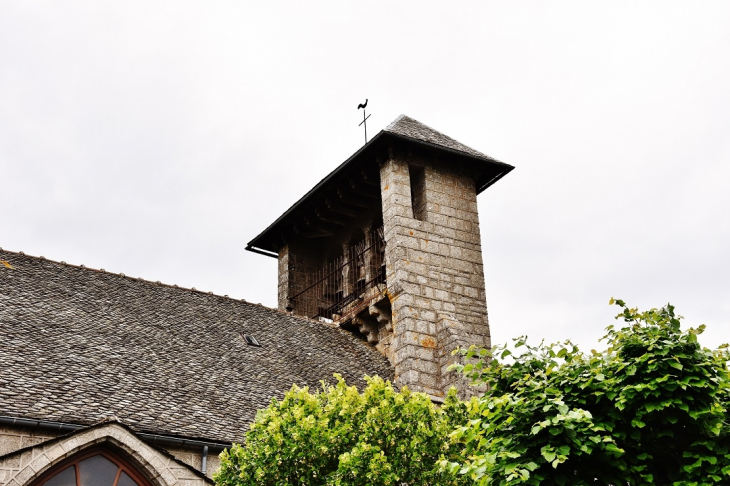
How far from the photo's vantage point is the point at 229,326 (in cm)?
1641

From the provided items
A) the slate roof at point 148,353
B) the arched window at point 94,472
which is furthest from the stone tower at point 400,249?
the arched window at point 94,472

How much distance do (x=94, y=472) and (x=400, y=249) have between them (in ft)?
27.6

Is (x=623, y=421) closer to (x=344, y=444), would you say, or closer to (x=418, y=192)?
Result: (x=344, y=444)

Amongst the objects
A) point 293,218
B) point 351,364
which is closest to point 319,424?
point 351,364

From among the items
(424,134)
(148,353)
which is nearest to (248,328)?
(148,353)

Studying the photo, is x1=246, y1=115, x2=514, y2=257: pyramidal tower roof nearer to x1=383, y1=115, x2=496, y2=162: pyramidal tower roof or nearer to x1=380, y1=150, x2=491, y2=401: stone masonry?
x1=383, y1=115, x2=496, y2=162: pyramidal tower roof

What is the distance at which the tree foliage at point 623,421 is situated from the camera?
716cm

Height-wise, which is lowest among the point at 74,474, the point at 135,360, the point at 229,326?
the point at 74,474

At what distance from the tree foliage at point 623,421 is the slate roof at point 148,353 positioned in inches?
202

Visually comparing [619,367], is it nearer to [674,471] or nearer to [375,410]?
[674,471]

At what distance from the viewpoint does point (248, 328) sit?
16.7 meters

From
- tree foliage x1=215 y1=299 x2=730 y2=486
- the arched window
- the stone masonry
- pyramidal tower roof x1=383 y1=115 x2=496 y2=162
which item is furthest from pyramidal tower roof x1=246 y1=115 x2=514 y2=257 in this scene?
tree foliage x1=215 y1=299 x2=730 y2=486

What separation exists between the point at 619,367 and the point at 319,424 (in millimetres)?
3574

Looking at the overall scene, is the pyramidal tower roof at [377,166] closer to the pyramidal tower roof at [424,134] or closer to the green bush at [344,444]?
the pyramidal tower roof at [424,134]
